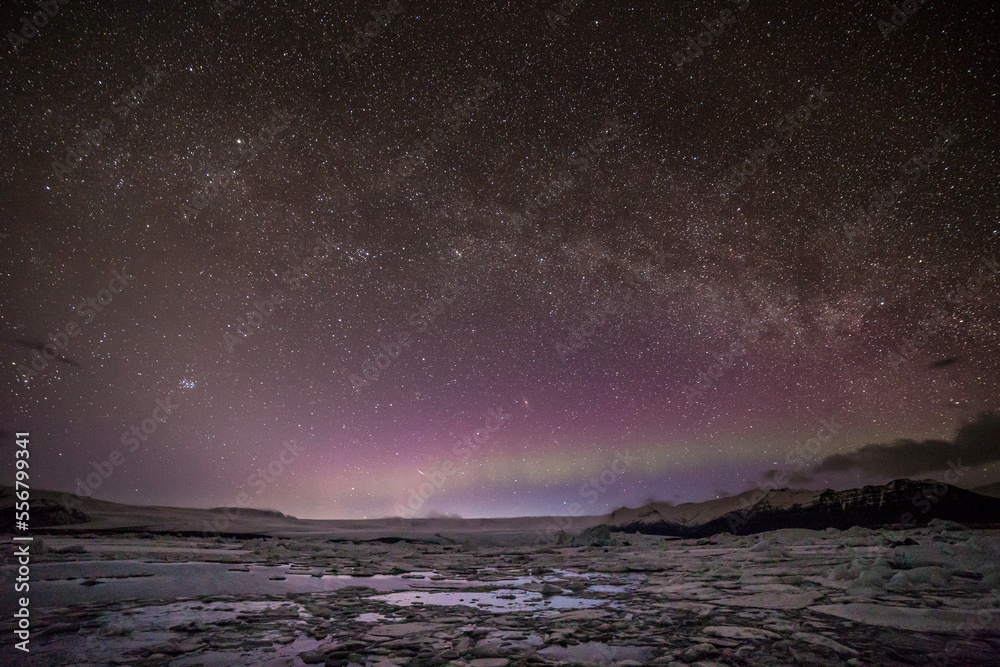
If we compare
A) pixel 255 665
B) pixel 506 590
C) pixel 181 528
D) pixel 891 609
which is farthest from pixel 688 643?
pixel 181 528

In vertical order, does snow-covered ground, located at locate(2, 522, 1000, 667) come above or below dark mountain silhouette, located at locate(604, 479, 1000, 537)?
above

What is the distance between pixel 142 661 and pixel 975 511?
81063 millimetres

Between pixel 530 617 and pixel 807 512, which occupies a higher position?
pixel 530 617

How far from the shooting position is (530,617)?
412 cm

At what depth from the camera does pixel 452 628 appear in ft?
12.0

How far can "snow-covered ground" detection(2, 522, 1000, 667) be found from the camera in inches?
111

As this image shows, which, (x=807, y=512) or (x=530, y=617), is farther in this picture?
(x=807, y=512)

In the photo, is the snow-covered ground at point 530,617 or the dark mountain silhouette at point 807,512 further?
the dark mountain silhouette at point 807,512

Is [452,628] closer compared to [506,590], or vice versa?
[452,628]

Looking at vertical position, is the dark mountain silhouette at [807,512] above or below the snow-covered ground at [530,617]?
below

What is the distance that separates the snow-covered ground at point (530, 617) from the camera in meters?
2.82

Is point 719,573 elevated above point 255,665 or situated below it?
below

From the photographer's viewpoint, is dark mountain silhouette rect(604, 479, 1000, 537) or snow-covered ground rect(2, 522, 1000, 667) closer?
snow-covered ground rect(2, 522, 1000, 667)

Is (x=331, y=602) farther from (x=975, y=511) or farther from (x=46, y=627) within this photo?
(x=975, y=511)
